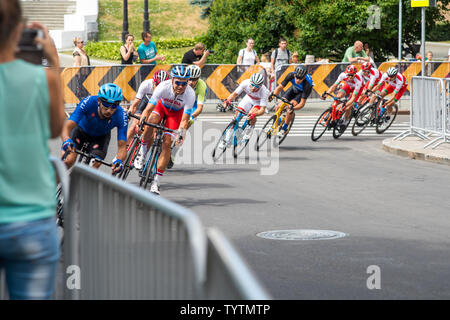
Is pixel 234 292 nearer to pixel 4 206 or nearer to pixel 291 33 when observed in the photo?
pixel 4 206

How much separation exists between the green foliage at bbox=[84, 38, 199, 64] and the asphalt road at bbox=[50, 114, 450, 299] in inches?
937

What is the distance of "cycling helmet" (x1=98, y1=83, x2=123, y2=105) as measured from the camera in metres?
9.98

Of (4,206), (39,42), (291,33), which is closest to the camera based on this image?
(4,206)

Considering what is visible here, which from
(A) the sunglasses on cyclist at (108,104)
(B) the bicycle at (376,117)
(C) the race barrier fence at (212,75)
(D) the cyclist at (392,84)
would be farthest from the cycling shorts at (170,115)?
(C) the race barrier fence at (212,75)

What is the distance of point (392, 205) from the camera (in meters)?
12.2

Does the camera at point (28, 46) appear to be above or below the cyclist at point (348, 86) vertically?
above

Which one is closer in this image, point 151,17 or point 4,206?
point 4,206

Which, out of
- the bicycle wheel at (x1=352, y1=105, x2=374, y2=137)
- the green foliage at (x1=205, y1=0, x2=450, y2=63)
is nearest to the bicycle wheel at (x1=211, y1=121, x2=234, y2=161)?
the bicycle wheel at (x1=352, y1=105, x2=374, y2=137)

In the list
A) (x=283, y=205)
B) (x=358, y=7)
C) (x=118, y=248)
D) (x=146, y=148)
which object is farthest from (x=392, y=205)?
(x=358, y=7)

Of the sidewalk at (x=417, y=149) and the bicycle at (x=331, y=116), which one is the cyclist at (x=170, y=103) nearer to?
the sidewalk at (x=417, y=149)

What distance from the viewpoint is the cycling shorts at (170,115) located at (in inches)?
519

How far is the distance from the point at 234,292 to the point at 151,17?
61989 mm

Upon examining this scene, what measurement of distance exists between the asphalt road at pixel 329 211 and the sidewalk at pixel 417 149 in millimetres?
264

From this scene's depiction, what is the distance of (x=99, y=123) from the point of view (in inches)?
420
